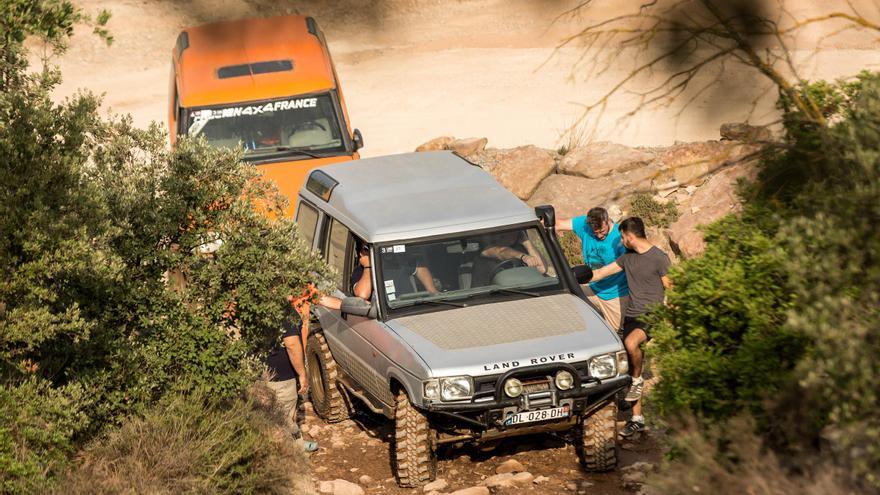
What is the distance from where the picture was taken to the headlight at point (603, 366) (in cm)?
845

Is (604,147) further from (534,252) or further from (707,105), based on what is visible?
(534,252)

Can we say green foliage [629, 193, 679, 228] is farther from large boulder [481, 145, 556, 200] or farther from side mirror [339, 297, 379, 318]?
side mirror [339, 297, 379, 318]

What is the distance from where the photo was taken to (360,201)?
10078 mm

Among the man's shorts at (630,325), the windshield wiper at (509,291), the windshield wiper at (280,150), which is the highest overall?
the windshield wiper at (280,150)

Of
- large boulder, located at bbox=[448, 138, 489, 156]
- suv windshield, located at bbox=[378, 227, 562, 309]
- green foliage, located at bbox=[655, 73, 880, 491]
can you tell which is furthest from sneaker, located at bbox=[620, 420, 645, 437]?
large boulder, located at bbox=[448, 138, 489, 156]

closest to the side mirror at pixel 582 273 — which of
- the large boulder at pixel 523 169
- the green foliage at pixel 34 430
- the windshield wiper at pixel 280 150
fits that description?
the green foliage at pixel 34 430

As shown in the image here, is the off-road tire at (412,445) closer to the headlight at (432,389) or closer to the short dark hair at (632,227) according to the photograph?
the headlight at (432,389)

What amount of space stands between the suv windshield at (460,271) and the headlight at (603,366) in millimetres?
1018

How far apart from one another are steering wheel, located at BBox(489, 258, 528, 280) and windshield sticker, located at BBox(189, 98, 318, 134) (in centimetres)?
640

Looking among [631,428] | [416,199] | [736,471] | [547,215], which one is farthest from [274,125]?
[736,471]

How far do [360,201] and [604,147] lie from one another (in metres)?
9.00

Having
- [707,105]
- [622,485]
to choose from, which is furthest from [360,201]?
[707,105]

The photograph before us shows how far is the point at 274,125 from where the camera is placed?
48.8 ft

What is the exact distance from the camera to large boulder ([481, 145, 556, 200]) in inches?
702
